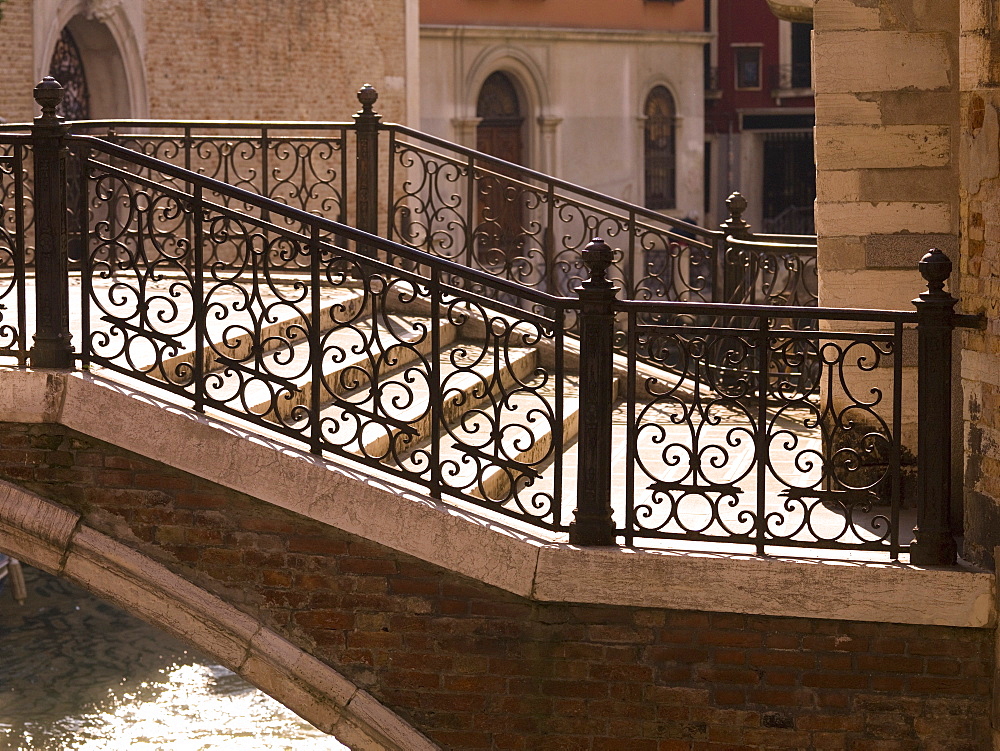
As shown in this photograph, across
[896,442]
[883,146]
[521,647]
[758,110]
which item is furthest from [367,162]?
[758,110]

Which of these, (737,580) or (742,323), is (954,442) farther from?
(742,323)

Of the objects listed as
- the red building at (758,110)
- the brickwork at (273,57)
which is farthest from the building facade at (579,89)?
the red building at (758,110)

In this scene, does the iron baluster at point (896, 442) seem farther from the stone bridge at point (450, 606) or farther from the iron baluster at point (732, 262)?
the iron baluster at point (732, 262)

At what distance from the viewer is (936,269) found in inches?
199

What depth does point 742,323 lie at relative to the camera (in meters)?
9.73

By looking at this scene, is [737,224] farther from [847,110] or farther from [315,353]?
[315,353]

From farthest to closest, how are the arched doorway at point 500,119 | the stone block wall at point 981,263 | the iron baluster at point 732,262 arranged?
the arched doorway at point 500,119 → the iron baluster at point 732,262 → the stone block wall at point 981,263

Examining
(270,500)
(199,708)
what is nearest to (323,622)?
(270,500)

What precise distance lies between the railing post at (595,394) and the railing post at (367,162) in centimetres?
385

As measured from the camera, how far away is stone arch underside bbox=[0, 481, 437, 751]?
5.55 m

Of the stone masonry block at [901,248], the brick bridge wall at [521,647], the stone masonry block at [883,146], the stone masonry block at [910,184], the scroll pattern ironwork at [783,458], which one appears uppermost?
the stone masonry block at [883,146]

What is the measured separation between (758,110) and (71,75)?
66.7ft

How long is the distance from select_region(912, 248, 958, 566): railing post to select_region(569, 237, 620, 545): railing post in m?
1.10

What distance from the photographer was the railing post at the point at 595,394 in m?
5.28
